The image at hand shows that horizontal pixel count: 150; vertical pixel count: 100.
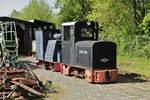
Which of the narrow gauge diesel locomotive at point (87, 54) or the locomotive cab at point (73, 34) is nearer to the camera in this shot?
the narrow gauge diesel locomotive at point (87, 54)

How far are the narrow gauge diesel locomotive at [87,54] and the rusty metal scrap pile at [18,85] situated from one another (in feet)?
13.7

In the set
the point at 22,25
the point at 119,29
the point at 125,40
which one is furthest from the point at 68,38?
the point at 22,25

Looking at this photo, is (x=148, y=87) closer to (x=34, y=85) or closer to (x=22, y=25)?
(x=34, y=85)

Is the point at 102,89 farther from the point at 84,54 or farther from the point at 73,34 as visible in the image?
the point at 73,34

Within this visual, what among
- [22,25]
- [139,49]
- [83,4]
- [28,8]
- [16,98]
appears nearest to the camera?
[16,98]

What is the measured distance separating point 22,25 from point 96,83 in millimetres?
26749

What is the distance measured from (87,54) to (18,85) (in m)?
6.31

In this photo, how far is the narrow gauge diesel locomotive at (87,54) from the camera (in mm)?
21047

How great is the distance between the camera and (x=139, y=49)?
31.4 meters

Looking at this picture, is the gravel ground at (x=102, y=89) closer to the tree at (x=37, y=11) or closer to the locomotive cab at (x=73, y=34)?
the locomotive cab at (x=73, y=34)

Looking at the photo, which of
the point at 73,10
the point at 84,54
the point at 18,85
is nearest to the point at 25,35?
the point at 73,10

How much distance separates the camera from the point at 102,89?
739 inches

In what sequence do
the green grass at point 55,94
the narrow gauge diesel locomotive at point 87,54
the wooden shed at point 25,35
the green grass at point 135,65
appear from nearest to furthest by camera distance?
the green grass at point 55,94 < the narrow gauge diesel locomotive at point 87,54 < the green grass at point 135,65 < the wooden shed at point 25,35

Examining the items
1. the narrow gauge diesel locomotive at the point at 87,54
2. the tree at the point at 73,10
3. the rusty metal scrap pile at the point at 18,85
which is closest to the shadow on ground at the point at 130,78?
the narrow gauge diesel locomotive at the point at 87,54
